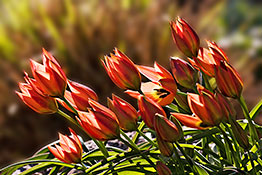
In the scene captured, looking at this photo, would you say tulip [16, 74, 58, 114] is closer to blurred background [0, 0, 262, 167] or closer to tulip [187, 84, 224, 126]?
tulip [187, 84, 224, 126]

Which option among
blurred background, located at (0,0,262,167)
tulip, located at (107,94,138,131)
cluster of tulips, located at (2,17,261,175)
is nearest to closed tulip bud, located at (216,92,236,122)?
cluster of tulips, located at (2,17,261,175)

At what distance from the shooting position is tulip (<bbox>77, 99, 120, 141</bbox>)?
0.53 meters

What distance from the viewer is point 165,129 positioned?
0.51 m

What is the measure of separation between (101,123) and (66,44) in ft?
4.55

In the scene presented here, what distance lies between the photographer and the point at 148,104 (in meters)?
0.53

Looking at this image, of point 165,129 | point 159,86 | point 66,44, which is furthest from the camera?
point 66,44

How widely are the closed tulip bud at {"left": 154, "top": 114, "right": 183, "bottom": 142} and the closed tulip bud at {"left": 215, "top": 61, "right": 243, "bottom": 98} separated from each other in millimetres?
78

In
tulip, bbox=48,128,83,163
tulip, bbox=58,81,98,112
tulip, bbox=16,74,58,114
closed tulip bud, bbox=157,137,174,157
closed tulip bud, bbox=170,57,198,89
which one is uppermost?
tulip, bbox=16,74,58,114

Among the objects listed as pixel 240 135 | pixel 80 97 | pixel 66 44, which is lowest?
pixel 240 135

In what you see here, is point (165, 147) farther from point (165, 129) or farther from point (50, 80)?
point (50, 80)

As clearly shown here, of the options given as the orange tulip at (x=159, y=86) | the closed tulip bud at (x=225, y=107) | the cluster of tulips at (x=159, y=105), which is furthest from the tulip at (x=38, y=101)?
the closed tulip bud at (x=225, y=107)

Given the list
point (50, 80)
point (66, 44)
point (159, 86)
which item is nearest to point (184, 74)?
point (159, 86)

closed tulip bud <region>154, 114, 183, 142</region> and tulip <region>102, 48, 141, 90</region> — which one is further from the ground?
tulip <region>102, 48, 141, 90</region>

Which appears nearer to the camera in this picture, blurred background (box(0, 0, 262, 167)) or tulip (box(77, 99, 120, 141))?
tulip (box(77, 99, 120, 141))
